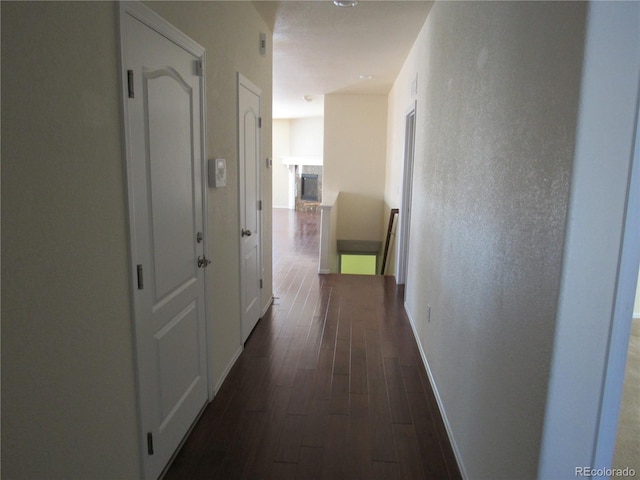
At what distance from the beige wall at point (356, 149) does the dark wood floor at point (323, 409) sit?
159 inches

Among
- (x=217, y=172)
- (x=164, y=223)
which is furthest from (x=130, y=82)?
(x=217, y=172)

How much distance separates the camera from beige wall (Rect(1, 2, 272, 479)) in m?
1.09

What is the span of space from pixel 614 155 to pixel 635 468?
1824 mm

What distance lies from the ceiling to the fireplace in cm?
717

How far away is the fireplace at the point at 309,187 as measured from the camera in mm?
14438

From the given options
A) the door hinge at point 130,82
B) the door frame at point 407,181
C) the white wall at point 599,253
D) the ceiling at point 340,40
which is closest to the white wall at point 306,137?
the ceiling at point 340,40

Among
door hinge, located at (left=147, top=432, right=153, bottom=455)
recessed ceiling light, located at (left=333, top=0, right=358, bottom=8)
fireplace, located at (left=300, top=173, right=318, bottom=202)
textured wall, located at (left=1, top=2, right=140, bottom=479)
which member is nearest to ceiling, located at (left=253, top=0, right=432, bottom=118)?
recessed ceiling light, located at (left=333, top=0, right=358, bottom=8)

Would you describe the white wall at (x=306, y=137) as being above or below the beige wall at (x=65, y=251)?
above

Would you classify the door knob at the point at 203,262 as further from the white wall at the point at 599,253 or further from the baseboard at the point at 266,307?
the white wall at the point at 599,253

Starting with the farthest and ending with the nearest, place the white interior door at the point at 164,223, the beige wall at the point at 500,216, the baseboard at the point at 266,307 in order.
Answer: the baseboard at the point at 266,307 < the white interior door at the point at 164,223 < the beige wall at the point at 500,216

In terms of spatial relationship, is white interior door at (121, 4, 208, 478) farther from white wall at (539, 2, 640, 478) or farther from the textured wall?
white wall at (539, 2, 640, 478)

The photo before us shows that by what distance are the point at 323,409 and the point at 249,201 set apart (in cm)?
176

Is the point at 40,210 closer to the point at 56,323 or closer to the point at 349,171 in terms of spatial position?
the point at 56,323

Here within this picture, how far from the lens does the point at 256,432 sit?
7.94 ft
